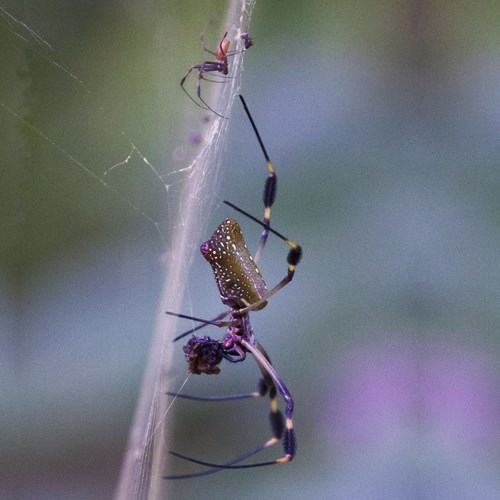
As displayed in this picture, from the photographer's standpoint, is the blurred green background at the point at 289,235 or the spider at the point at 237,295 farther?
the blurred green background at the point at 289,235

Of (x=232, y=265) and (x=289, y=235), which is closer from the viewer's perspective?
(x=232, y=265)

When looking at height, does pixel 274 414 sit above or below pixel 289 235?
below

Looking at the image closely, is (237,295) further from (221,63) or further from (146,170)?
(146,170)

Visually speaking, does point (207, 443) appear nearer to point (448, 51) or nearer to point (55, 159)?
point (55, 159)

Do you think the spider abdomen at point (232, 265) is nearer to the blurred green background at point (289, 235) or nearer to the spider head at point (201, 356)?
the spider head at point (201, 356)

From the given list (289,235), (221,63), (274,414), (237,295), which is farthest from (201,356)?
(289,235)

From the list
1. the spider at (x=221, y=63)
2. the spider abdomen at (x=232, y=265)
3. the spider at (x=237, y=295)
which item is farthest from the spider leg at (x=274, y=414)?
the spider at (x=221, y=63)

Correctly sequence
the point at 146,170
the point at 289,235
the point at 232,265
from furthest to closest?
the point at 289,235
the point at 146,170
the point at 232,265

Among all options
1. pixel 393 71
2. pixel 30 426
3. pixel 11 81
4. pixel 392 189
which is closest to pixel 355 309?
pixel 392 189
